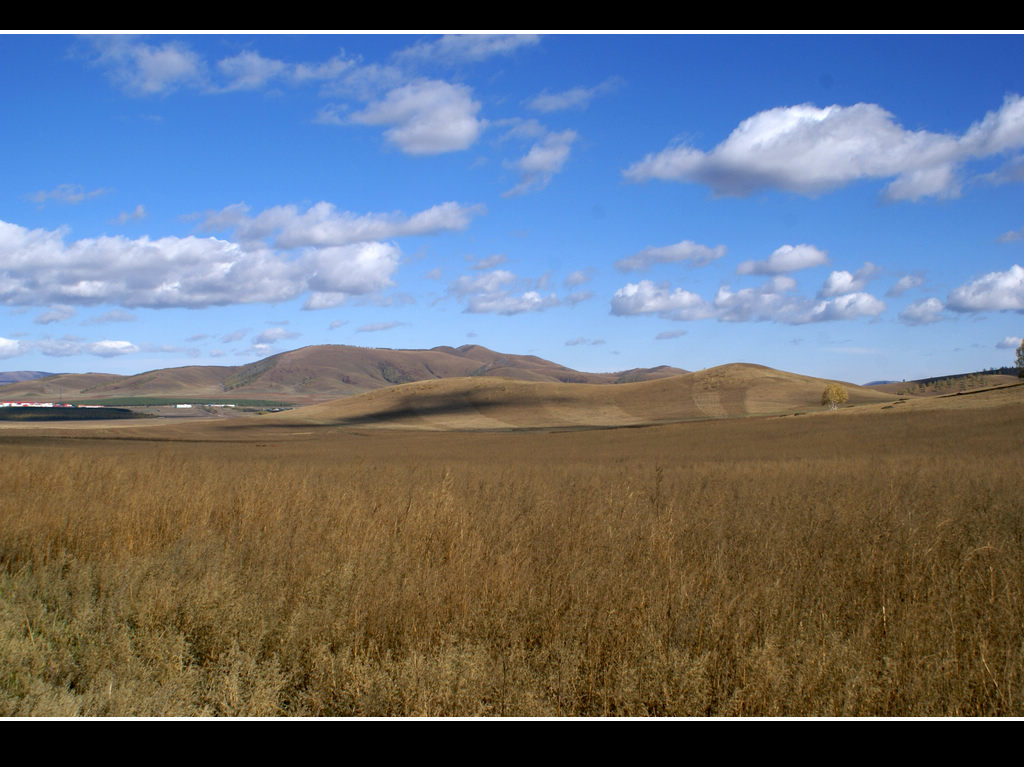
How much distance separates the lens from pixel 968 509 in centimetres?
819

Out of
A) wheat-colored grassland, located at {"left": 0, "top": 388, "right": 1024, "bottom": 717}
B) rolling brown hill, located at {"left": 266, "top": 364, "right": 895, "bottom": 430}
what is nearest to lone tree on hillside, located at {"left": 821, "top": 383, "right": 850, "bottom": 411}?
rolling brown hill, located at {"left": 266, "top": 364, "right": 895, "bottom": 430}

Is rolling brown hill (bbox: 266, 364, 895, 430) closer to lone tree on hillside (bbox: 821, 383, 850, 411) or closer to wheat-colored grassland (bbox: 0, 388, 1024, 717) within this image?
lone tree on hillside (bbox: 821, 383, 850, 411)

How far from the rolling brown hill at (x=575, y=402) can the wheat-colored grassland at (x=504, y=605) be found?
267 ft

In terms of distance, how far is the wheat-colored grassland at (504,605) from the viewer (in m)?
3.94

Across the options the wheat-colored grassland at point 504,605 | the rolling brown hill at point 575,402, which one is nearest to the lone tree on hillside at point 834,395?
the rolling brown hill at point 575,402

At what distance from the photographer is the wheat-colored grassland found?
155 inches

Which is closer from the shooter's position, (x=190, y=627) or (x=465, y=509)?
(x=190, y=627)

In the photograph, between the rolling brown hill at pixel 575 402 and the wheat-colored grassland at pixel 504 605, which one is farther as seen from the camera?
the rolling brown hill at pixel 575 402

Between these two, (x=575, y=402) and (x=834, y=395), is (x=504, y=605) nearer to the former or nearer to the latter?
(x=834, y=395)

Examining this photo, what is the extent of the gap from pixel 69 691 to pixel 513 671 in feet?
8.64

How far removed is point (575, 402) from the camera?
113500 millimetres

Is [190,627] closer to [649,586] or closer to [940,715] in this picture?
[649,586]

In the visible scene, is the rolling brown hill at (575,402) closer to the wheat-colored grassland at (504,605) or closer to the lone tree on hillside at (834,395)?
the lone tree on hillside at (834,395)
